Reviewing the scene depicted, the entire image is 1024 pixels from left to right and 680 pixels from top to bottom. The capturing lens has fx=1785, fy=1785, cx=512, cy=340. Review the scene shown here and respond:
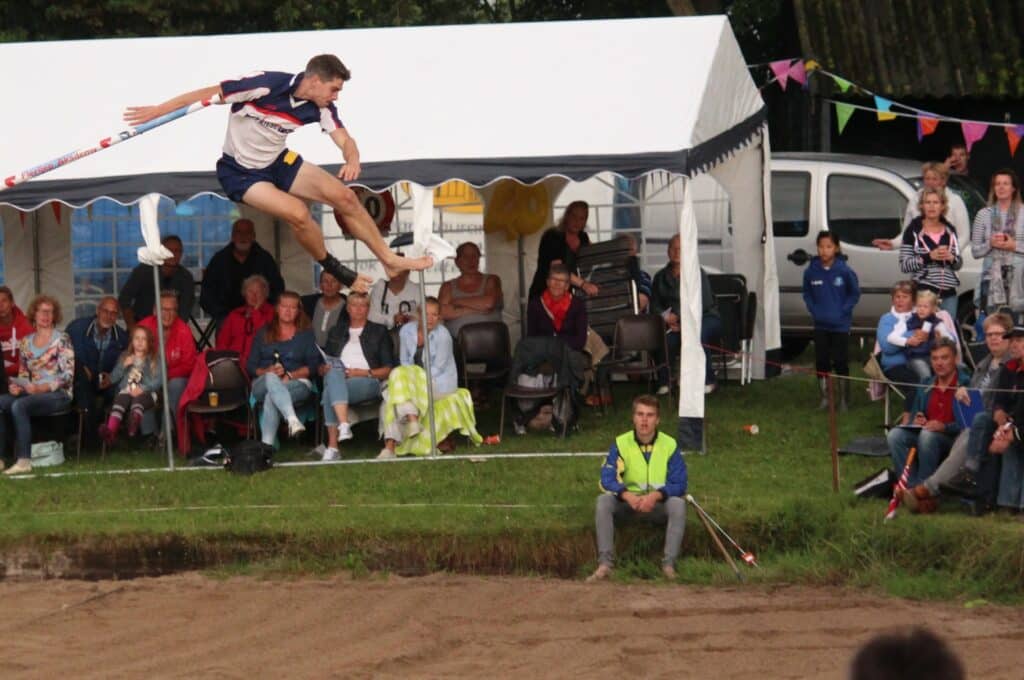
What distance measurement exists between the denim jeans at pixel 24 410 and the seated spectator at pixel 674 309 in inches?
161

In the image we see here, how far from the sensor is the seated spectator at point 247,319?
38.6 ft

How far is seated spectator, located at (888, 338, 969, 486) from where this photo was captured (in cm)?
905

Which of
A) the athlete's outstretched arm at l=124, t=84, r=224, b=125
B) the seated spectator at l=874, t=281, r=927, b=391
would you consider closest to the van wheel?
the seated spectator at l=874, t=281, r=927, b=391

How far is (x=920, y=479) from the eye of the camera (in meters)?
9.02

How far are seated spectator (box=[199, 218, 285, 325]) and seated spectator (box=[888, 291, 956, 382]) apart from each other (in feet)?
14.1

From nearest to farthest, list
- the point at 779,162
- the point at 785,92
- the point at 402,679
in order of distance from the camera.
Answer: the point at 402,679 → the point at 779,162 → the point at 785,92

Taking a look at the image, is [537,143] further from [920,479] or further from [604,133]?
[920,479]

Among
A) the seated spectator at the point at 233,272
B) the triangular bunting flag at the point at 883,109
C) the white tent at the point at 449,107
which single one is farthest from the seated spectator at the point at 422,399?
the triangular bunting flag at the point at 883,109

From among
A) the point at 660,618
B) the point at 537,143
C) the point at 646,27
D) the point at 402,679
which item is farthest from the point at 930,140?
the point at 402,679

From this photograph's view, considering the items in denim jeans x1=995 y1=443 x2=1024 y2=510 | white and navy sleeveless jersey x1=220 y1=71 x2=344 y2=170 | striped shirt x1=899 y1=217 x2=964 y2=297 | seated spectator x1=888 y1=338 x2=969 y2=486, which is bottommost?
denim jeans x1=995 y1=443 x2=1024 y2=510

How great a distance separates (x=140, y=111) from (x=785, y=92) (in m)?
10.8

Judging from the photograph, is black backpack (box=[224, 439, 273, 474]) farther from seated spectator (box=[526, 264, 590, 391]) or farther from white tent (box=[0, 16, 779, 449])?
seated spectator (box=[526, 264, 590, 391])

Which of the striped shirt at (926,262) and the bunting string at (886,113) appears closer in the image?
the striped shirt at (926,262)

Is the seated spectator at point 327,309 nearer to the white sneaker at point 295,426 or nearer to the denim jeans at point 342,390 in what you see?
the denim jeans at point 342,390
